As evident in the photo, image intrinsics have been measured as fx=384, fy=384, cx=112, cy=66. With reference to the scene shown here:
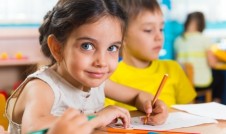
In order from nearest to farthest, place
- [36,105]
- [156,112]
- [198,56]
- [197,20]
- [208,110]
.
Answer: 1. [36,105]
2. [156,112]
3. [208,110]
4. [198,56]
5. [197,20]

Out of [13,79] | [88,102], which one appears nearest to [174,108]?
[88,102]

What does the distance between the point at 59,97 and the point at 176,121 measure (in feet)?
1.12

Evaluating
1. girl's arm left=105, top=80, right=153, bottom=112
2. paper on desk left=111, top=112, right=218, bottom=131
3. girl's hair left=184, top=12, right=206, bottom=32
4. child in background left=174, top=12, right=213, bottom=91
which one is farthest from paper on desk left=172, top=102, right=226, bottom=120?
girl's hair left=184, top=12, right=206, bottom=32

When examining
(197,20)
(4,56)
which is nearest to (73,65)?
(4,56)

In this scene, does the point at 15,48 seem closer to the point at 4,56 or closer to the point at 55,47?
the point at 4,56

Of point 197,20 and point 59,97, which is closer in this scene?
point 59,97

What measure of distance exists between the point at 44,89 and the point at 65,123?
1.10 ft

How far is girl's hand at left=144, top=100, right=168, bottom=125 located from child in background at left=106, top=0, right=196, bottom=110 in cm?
43

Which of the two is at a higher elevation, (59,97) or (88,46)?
(88,46)

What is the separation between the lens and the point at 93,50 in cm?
96

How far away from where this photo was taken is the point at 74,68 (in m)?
0.99

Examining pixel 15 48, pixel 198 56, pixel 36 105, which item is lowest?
pixel 198 56

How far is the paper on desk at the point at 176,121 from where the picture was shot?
1033mm

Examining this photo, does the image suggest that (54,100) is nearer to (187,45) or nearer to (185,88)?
(185,88)
